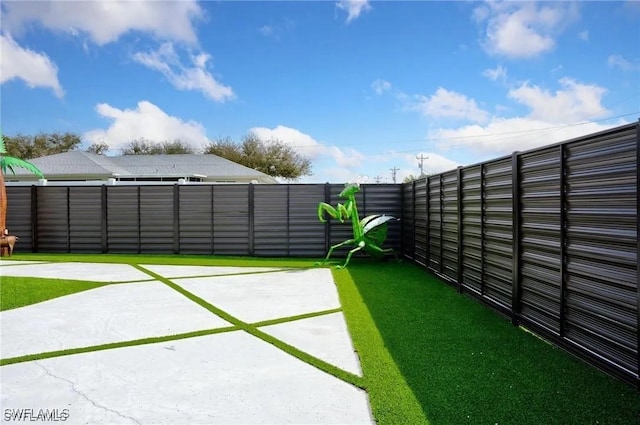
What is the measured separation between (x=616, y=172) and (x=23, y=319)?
4863mm

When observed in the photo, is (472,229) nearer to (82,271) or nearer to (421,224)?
(421,224)

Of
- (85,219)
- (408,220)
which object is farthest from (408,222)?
(85,219)

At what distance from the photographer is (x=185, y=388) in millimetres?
2391

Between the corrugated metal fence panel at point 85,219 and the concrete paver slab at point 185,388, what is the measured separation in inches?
305

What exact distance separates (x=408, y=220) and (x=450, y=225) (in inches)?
107

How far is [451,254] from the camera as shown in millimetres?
5445

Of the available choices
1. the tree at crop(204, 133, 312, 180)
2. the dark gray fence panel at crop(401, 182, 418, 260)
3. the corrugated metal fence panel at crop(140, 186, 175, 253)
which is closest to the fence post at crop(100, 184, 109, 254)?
the corrugated metal fence panel at crop(140, 186, 175, 253)

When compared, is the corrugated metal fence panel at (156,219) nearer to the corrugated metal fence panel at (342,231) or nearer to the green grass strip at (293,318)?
the corrugated metal fence panel at (342,231)

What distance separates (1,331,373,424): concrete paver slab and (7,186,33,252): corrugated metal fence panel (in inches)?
347

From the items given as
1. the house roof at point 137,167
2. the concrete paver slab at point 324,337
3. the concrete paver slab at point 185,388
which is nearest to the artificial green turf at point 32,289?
the concrete paver slab at point 185,388

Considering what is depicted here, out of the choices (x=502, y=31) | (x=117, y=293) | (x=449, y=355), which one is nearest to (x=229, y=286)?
(x=117, y=293)

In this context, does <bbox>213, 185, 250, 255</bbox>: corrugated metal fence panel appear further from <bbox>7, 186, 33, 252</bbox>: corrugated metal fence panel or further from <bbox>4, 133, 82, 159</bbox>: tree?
<bbox>4, 133, 82, 159</bbox>: tree

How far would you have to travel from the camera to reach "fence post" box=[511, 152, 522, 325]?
3523mm

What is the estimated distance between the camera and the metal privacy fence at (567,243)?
A: 230 cm
